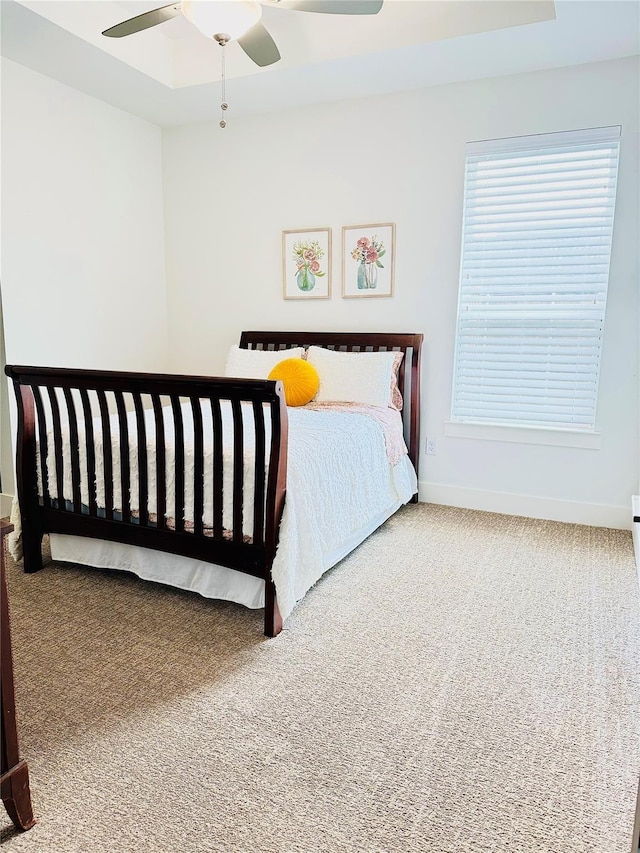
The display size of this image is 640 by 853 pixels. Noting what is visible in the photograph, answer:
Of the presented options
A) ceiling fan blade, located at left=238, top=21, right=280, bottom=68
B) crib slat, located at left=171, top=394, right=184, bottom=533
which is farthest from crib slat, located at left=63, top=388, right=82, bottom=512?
ceiling fan blade, located at left=238, top=21, right=280, bottom=68

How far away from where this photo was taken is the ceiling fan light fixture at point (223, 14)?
2.19 metres

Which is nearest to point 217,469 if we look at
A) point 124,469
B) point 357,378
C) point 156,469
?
point 156,469

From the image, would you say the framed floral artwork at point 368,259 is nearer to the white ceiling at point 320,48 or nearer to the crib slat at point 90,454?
the white ceiling at point 320,48

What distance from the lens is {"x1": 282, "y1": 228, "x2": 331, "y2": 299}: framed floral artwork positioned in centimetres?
412

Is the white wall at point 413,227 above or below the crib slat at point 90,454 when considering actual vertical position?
above

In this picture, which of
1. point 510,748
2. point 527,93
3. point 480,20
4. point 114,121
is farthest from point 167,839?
point 114,121

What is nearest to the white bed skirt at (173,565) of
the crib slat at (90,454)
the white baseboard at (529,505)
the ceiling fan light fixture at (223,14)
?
the crib slat at (90,454)

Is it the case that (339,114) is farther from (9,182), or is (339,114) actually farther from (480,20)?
(9,182)

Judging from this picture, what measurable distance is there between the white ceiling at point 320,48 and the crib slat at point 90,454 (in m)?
1.98

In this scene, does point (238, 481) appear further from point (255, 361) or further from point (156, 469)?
point (255, 361)

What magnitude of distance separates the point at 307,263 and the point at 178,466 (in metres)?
2.29

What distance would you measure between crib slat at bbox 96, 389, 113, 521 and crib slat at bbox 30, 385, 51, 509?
33 centimetres

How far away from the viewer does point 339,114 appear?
12.9 ft

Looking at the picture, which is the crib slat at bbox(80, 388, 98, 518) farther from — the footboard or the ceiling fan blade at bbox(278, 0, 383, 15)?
the ceiling fan blade at bbox(278, 0, 383, 15)
